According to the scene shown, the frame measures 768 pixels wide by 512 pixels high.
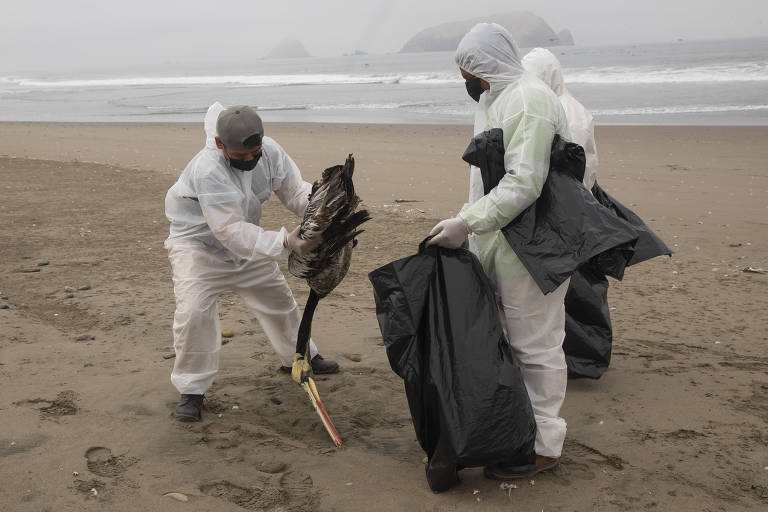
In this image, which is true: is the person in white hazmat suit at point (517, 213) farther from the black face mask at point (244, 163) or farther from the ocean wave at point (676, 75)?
the ocean wave at point (676, 75)

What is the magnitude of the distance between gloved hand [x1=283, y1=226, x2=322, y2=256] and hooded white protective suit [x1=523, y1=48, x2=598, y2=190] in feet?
5.53

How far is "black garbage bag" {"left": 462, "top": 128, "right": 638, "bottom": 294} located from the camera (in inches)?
120

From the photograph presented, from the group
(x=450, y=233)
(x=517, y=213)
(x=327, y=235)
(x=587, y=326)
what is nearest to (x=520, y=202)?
(x=517, y=213)

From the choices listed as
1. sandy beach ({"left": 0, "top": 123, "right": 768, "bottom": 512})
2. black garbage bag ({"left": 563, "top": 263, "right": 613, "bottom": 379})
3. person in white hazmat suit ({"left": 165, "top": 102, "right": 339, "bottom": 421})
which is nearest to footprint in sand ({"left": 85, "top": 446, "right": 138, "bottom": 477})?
sandy beach ({"left": 0, "top": 123, "right": 768, "bottom": 512})

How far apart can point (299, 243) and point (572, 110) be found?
1.92m

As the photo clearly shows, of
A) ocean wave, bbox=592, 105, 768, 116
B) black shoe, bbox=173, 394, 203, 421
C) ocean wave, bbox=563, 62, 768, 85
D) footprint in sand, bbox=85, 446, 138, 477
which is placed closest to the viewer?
footprint in sand, bbox=85, 446, 138, 477

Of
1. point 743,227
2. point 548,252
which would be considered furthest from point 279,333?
point 743,227

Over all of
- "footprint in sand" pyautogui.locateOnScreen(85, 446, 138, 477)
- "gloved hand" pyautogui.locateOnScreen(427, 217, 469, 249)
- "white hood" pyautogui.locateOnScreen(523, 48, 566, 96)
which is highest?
"white hood" pyautogui.locateOnScreen(523, 48, 566, 96)

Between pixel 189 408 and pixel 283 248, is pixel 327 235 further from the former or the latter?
pixel 189 408

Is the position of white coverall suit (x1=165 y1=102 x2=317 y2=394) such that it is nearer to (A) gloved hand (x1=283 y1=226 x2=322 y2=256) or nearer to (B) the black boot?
(A) gloved hand (x1=283 y1=226 x2=322 y2=256)

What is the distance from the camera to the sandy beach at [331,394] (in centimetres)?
325

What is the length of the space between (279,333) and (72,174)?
8.83 m

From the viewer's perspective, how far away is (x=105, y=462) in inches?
139

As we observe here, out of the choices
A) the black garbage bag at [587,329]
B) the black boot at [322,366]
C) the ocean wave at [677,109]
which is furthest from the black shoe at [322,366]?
the ocean wave at [677,109]
